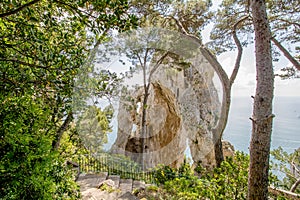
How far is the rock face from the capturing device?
589cm

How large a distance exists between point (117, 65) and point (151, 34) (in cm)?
139

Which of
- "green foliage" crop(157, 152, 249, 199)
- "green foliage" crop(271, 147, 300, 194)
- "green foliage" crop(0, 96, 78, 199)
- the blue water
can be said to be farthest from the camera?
the blue water

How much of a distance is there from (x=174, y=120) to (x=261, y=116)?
6150 millimetres

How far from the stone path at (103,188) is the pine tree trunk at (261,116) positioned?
5.36ft

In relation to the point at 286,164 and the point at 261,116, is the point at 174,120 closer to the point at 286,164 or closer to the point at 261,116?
the point at 286,164

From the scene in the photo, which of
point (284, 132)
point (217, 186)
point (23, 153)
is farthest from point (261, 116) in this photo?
point (284, 132)

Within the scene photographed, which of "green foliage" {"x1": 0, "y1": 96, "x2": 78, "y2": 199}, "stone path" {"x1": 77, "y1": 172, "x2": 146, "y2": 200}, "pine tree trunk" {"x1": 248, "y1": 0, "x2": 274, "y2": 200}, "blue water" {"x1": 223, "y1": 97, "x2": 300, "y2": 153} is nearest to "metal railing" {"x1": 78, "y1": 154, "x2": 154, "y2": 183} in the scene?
"stone path" {"x1": 77, "y1": 172, "x2": 146, "y2": 200}

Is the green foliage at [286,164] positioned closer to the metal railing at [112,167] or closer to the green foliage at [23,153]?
the metal railing at [112,167]

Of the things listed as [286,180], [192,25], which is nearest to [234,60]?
[192,25]

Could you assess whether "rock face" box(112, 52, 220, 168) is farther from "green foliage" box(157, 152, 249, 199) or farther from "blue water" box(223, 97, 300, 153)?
"green foliage" box(157, 152, 249, 199)

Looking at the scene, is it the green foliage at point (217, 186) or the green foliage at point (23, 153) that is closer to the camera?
the green foliage at point (23, 153)

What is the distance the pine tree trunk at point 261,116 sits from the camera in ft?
6.37

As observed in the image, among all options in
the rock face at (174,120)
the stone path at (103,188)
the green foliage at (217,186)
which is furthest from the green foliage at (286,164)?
the stone path at (103,188)

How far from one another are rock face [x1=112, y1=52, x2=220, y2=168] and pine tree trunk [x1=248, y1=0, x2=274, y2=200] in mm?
2890
